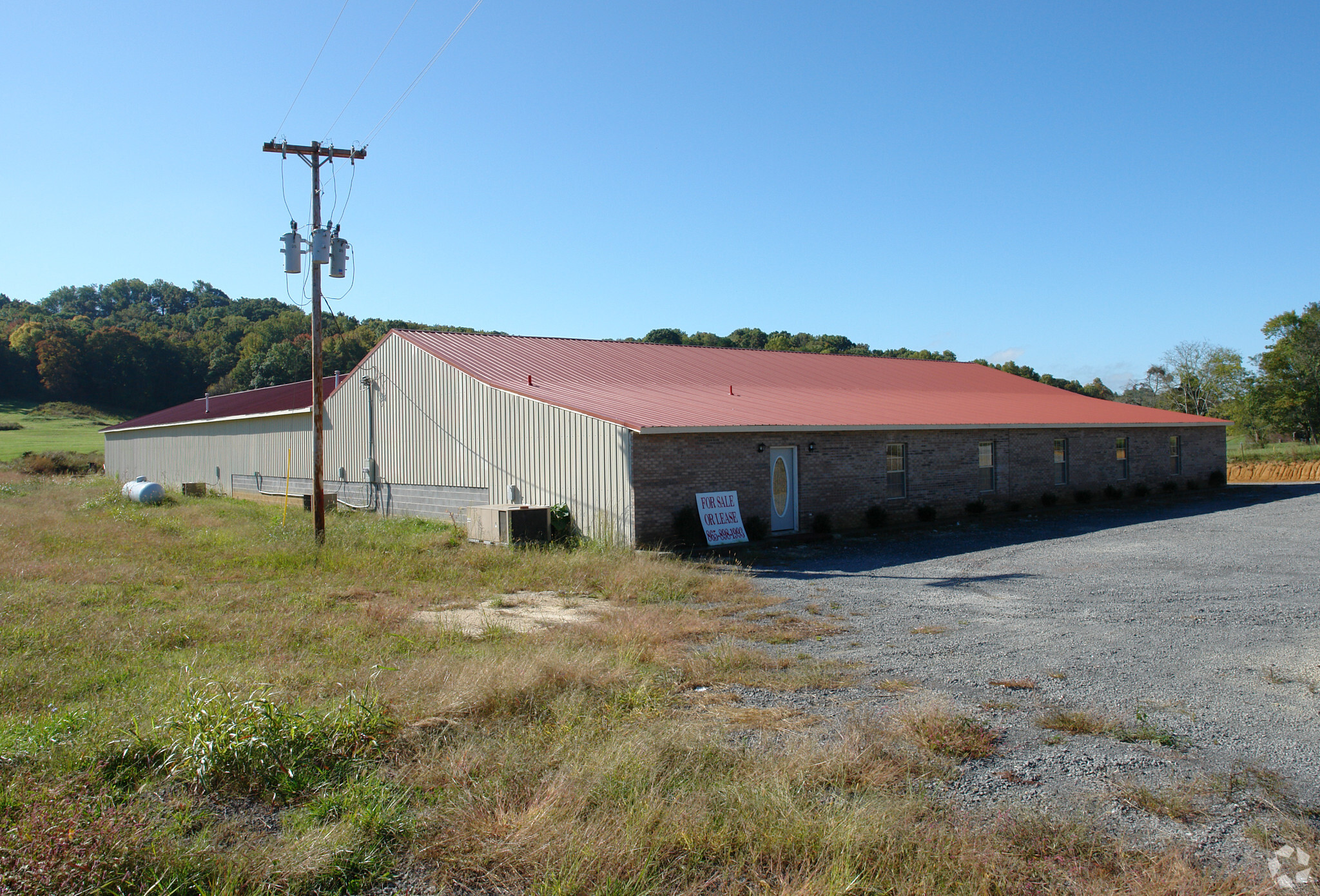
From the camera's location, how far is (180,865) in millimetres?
3869

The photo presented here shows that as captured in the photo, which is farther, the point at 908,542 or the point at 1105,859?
the point at 908,542

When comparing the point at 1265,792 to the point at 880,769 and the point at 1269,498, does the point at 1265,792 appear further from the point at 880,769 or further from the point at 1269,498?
the point at 1269,498

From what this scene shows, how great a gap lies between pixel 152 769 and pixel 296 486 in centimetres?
2373

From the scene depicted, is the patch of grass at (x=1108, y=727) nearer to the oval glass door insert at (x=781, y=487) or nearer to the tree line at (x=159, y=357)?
the oval glass door insert at (x=781, y=487)

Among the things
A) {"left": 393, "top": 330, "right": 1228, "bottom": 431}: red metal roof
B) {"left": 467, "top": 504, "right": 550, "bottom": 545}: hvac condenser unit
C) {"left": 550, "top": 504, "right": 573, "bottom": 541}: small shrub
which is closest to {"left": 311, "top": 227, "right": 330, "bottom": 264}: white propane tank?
{"left": 393, "top": 330, "right": 1228, "bottom": 431}: red metal roof

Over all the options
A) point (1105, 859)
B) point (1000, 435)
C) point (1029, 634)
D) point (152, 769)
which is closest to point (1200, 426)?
point (1000, 435)

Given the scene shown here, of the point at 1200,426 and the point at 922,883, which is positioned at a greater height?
the point at 1200,426

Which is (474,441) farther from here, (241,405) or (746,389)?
(241,405)

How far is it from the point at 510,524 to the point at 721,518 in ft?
13.0

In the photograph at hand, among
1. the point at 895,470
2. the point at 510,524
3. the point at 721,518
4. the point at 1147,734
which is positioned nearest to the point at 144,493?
the point at 510,524

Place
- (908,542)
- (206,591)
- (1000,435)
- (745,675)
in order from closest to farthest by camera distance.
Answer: (745,675) → (206,591) → (908,542) → (1000,435)

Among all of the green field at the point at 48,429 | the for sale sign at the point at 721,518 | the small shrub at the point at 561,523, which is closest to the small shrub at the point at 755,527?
the for sale sign at the point at 721,518

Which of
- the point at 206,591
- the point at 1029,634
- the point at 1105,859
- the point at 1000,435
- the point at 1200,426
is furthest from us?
the point at 1200,426

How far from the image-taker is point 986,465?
22812 millimetres
